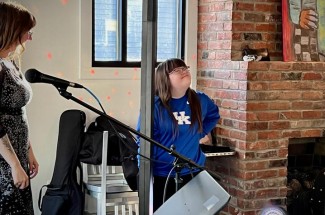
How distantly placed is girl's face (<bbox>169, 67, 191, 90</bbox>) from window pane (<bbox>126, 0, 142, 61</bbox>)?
3.89ft

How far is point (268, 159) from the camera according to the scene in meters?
3.66

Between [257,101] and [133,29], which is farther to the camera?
[133,29]

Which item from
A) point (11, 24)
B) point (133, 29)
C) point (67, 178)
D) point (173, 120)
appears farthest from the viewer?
point (133, 29)

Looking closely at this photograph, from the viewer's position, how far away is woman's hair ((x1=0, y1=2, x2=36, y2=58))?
216 cm

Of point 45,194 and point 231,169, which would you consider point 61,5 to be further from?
point 231,169

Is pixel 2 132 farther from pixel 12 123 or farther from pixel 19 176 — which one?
pixel 19 176

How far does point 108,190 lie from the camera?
3.54 meters

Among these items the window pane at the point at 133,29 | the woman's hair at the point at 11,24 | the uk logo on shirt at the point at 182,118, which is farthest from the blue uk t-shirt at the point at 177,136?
the window pane at the point at 133,29

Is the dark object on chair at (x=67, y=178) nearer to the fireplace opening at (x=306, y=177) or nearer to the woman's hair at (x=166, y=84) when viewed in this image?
the woman's hair at (x=166, y=84)

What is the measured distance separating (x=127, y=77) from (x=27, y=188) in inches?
65.6

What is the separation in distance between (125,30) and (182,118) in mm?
1280

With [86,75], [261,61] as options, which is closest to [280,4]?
[261,61]

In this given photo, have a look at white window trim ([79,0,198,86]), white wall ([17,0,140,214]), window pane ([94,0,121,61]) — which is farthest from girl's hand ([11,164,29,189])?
window pane ([94,0,121,61])

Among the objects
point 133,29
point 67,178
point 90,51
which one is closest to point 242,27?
point 133,29
